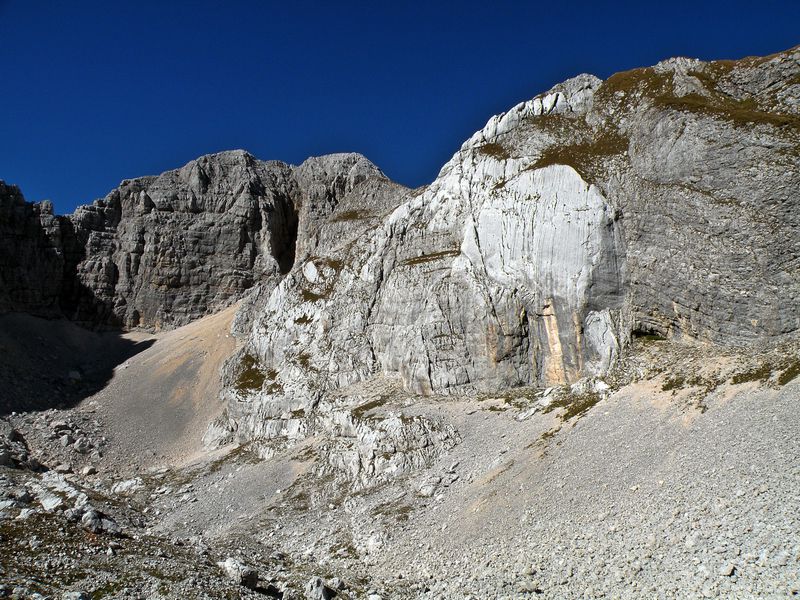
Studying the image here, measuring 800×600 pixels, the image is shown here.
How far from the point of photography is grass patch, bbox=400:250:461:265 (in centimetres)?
5225

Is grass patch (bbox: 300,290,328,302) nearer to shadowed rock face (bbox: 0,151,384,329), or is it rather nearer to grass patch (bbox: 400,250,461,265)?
grass patch (bbox: 400,250,461,265)

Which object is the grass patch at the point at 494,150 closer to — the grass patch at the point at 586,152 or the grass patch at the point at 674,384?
the grass patch at the point at 586,152

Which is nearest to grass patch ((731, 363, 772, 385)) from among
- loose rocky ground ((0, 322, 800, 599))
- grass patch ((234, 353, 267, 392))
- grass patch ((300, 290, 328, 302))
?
loose rocky ground ((0, 322, 800, 599))

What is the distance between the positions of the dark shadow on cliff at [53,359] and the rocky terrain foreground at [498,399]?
0.57 meters

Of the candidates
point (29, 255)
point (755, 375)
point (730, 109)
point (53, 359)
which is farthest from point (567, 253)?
point (29, 255)

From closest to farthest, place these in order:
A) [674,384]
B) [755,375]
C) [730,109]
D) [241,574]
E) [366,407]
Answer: [241,574], [755,375], [674,384], [730,109], [366,407]

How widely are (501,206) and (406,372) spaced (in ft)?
55.6

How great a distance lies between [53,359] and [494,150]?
66.6 meters

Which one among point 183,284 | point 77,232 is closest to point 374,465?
point 183,284

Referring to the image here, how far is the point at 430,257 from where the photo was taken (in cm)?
5397

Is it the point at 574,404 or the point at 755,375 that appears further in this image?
the point at 574,404

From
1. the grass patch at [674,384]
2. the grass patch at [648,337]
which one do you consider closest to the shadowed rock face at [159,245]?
the grass patch at [648,337]

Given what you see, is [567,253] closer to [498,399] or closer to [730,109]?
[498,399]

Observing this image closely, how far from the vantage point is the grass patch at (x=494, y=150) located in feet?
171
